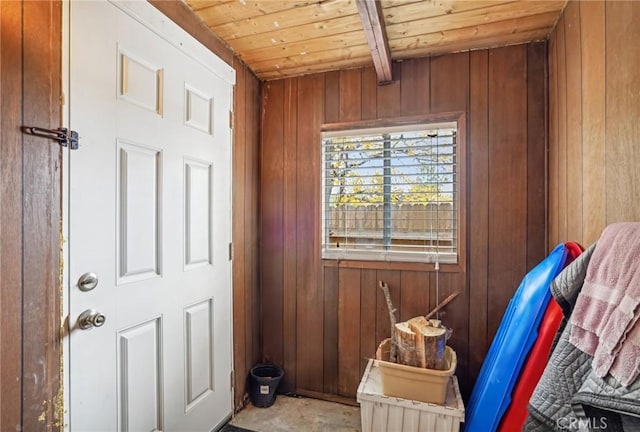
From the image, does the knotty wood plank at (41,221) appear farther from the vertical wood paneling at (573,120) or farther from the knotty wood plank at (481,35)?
the vertical wood paneling at (573,120)

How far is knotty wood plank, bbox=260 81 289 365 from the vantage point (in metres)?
2.31

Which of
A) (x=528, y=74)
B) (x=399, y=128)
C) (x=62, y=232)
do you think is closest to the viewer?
(x=62, y=232)

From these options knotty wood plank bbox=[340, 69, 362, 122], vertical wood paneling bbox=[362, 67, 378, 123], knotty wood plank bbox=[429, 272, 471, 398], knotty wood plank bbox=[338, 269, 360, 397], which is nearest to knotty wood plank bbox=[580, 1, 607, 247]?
knotty wood plank bbox=[429, 272, 471, 398]

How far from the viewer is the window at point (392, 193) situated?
79.3 inches

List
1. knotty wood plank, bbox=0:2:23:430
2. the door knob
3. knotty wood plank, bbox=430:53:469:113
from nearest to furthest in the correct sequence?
1. knotty wood plank, bbox=0:2:23:430
2. the door knob
3. knotty wood plank, bbox=430:53:469:113

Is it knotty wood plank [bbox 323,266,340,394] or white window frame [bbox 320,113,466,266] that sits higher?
white window frame [bbox 320,113,466,266]

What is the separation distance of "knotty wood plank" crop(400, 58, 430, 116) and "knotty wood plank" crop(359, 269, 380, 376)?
1074mm

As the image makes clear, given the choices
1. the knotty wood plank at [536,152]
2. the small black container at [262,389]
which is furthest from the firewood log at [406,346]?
the small black container at [262,389]

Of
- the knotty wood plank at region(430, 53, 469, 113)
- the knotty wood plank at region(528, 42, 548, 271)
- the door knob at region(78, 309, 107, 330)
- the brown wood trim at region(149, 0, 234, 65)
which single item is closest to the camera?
the door knob at region(78, 309, 107, 330)

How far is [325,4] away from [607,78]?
3.98 ft

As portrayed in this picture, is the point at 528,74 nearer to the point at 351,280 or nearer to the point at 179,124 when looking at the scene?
the point at 351,280

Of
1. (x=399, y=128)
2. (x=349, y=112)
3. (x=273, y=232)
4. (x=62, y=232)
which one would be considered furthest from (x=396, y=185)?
(x=62, y=232)

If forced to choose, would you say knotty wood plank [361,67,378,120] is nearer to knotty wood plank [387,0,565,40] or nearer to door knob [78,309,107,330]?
Answer: knotty wood plank [387,0,565,40]

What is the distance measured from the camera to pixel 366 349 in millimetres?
2131
